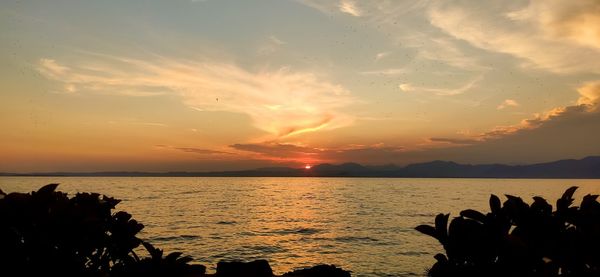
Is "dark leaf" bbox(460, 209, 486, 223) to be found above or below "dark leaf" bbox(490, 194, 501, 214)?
below

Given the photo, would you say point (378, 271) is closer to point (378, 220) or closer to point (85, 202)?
point (85, 202)

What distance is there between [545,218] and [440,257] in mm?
902

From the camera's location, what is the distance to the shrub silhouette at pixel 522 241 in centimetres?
319

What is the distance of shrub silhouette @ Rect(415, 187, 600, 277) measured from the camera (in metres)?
3.19

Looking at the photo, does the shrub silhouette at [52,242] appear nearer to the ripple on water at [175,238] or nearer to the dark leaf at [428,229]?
the dark leaf at [428,229]

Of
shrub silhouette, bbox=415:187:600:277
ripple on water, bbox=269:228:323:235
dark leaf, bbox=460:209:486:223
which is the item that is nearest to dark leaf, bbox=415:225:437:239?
shrub silhouette, bbox=415:187:600:277

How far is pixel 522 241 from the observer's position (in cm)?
313

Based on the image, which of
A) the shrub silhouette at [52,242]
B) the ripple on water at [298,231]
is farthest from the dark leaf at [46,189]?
the ripple on water at [298,231]

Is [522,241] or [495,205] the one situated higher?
[495,205]

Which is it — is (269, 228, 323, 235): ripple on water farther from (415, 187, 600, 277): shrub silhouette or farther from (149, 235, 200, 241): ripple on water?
(415, 187, 600, 277): shrub silhouette

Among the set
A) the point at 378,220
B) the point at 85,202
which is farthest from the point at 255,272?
the point at 378,220

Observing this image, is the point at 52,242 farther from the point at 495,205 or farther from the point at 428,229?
the point at 495,205

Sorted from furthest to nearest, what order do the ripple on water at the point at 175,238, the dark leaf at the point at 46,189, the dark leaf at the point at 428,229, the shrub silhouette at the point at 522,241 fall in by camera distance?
1. the ripple on water at the point at 175,238
2. the dark leaf at the point at 46,189
3. the dark leaf at the point at 428,229
4. the shrub silhouette at the point at 522,241

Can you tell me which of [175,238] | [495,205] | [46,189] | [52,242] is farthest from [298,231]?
[495,205]
